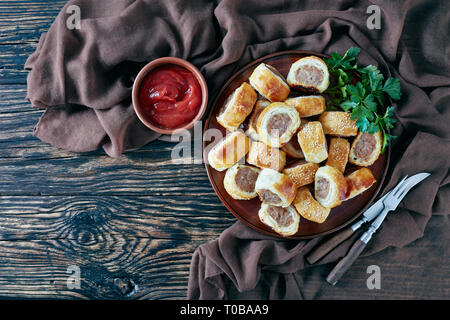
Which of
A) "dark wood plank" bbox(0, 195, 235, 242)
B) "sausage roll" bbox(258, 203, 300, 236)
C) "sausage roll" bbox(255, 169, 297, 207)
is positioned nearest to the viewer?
"sausage roll" bbox(255, 169, 297, 207)

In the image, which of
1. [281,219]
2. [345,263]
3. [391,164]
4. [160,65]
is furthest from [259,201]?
[160,65]

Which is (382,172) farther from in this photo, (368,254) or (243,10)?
(243,10)

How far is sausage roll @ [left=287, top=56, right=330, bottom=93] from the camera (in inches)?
83.4

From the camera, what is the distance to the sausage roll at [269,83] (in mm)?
2084

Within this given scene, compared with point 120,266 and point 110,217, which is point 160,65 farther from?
point 120,266

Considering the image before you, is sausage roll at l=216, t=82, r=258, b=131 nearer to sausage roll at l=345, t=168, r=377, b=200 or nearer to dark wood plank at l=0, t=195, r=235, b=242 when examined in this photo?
dark wood plank at l=0, t=195, r=235, b=242

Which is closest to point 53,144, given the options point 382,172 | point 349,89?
point 349,89

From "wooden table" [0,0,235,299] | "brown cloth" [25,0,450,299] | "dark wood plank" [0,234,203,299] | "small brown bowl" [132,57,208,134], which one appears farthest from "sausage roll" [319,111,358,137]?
"dark wood plank" [0,234,203,299]

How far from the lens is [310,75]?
2137mm

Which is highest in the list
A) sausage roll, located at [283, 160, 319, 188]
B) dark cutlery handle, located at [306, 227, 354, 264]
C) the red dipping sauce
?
the red dipping sauce

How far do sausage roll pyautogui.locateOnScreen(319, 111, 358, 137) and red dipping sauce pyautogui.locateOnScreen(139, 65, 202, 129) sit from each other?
30.0 inches

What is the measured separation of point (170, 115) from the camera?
210cm

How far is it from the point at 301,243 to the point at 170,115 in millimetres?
1119

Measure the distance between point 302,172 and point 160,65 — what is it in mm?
1061
